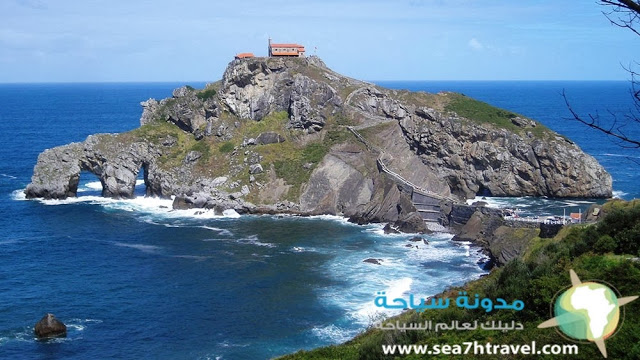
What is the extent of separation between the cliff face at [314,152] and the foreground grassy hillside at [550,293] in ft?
176

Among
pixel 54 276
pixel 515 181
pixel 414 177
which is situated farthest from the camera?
pixel 515 181

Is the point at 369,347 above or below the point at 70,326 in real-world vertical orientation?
above

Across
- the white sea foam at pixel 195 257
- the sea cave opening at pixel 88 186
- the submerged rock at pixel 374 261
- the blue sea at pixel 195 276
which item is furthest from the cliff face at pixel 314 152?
the white sea foam at pixel 195 257

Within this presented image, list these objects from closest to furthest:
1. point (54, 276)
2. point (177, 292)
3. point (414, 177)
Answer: point (177, 292), point (54, 276), point (414, 177)

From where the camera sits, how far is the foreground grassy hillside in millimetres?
16906

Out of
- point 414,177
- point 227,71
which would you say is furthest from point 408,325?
point 227,71

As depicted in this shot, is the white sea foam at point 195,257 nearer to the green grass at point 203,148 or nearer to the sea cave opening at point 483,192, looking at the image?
the green grass at point 203,148

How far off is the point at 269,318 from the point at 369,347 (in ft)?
90.4

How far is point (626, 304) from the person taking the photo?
18000 millimetres

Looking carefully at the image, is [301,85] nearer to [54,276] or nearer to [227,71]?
[227,71]

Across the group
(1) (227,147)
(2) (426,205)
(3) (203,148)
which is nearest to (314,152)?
(1) (227,147)

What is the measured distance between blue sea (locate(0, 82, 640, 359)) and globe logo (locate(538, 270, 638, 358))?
25.4 meters

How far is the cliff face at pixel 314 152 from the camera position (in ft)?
277

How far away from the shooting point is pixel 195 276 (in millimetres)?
57844
